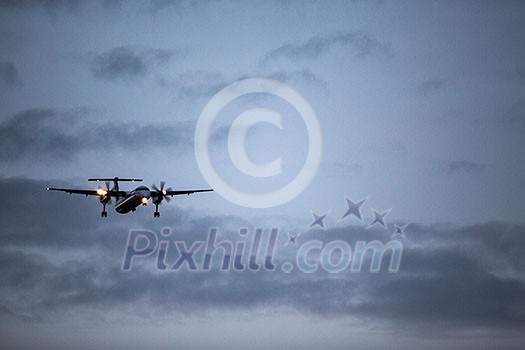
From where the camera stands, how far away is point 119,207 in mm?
193250

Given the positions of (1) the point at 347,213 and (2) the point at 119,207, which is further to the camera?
(2) the point at 119,207

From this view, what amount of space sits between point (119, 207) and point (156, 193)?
413 inches

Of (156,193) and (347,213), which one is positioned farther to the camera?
(156,193)

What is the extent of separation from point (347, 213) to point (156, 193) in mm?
61884

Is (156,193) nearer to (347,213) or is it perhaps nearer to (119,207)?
(119,207)

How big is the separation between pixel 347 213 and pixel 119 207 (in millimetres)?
67220

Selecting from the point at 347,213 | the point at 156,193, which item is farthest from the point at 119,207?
the point at 347,213

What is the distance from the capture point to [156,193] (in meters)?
196

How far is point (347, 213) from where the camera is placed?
15588 cm
